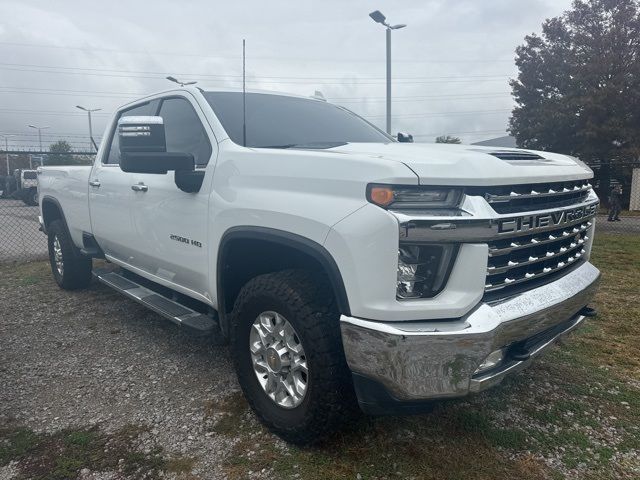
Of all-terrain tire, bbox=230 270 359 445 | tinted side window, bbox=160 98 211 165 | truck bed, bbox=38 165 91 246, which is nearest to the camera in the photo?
all-terrain tire, bbox=230 270 359 445

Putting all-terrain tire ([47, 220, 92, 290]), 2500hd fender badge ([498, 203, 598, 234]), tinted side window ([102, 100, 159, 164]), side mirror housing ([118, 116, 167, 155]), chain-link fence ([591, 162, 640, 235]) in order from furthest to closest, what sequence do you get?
chain-link fence ([591, 162, 640, 235]) < all-terrain tire ([47, 220, 92, 290]) < tinted side window ([102, 100, 159, 164]) < side mirror housing ([118, 116, 167, 155]) < 2500hd fender badge ([498, 203, 598, 234])

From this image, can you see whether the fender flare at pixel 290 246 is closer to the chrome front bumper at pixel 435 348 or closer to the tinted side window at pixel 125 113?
the chrome front bumper at pixel 435 348

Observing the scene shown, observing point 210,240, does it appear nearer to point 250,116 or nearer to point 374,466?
point 250,116

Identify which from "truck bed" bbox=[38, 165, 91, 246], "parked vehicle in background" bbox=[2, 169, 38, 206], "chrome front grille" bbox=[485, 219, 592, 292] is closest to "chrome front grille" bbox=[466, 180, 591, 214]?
"chrome front grille" bbox=[485, 219, 592, 292]

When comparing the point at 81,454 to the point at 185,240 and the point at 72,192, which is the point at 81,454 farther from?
the point at 72,192

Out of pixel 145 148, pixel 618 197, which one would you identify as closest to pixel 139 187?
pixel 145 148

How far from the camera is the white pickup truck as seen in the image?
7.06 feet

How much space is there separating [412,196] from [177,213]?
5.99 ft

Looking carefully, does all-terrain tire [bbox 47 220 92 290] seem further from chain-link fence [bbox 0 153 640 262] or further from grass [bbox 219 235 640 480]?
grass [bbox 219 235 640 480]

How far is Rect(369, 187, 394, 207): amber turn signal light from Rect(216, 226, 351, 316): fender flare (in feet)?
1.09

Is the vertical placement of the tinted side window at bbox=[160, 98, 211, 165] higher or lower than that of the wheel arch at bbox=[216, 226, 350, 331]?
higher

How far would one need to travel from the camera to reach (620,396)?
3289 mm

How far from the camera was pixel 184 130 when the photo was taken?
3.71 m

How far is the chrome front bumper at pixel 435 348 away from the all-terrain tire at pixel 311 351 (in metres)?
0.18
